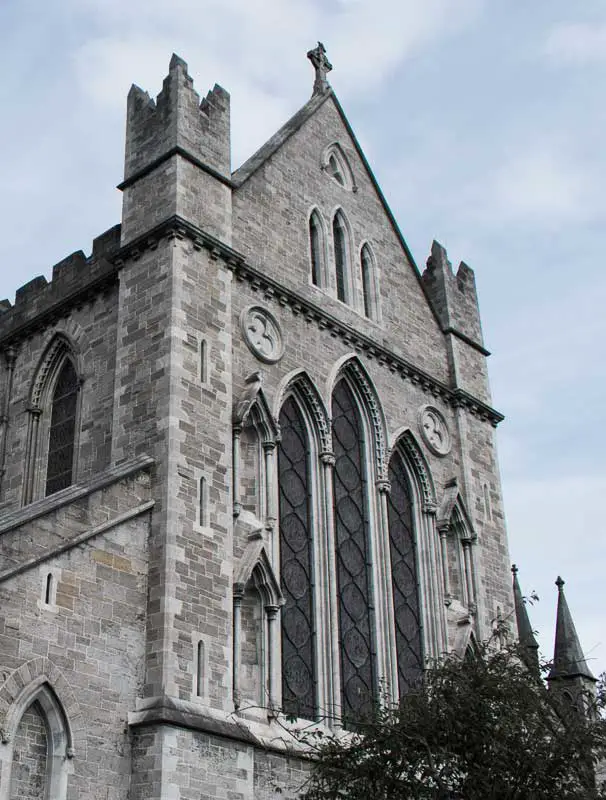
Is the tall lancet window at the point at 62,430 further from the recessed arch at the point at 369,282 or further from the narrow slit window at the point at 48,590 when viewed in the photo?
the recessed arch at the point at 369,282

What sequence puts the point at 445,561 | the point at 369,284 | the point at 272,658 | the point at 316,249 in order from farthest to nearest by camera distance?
the point at 369,284, the point at 316,249, the point at 445,561, the point at 272,658

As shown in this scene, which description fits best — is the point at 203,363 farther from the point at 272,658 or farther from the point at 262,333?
the point at 272,658

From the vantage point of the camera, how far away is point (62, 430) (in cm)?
2088

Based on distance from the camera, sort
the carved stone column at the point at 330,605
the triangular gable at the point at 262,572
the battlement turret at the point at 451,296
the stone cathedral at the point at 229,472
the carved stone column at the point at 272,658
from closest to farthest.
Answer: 1. the stone cathedral at the point at 229,472
2. the carved stone column at the point at 272,658
3. the triangular gable at the point at 262,572
4. the carved stone column at the point at 330,605
5. the battlement turret at the point at 451,296

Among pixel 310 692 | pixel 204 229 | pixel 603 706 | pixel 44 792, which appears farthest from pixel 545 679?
pixel 204 229

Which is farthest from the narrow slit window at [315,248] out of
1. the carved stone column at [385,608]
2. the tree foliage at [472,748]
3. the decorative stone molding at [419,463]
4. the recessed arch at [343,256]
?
the tree foliage at [472,748]

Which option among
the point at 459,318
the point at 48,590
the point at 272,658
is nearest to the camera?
the point at 48,590

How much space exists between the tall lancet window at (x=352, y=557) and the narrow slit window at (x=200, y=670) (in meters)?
3.59

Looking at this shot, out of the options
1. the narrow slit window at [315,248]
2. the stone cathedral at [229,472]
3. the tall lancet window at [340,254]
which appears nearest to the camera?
the stone cathedral at [229,472]

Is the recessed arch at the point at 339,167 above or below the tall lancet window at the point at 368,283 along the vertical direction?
above

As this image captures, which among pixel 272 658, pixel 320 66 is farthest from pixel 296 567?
pixel 320 66

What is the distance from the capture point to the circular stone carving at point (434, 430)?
939 inches

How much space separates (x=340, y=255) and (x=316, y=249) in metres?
0.94

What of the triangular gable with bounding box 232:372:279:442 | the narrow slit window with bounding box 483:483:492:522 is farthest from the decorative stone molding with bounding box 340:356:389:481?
the narrow slit window with bounding box 483:483:492:522
